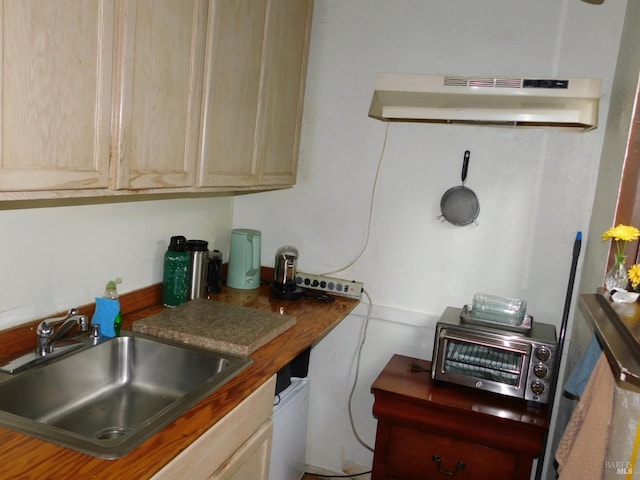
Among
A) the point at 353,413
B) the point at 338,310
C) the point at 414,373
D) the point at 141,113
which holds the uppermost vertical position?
the point at 141,113

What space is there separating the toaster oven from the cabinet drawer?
229mm

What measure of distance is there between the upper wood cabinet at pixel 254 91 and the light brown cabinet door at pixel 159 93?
0.22ft

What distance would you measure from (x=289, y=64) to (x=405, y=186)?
2.43 ft

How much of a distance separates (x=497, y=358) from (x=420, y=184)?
2.68ft

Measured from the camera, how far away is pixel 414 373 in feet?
7.36

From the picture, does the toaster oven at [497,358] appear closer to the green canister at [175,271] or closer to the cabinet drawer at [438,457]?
the cabinet drawer at [438,457]

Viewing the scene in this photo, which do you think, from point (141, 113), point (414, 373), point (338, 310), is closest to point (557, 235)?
point (414, 373)

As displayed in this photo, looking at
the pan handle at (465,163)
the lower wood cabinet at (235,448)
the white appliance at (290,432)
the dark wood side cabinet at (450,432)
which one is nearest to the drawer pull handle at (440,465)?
the dark wood side cabinet at (450,432)

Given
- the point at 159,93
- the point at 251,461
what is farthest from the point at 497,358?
the point at 159,93

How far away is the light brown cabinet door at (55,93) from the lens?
3.45 ft

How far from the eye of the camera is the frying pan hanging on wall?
2.30 metres

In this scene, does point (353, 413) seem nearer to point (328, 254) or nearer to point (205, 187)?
point (328, 254)

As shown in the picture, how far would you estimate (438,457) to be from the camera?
2062mm

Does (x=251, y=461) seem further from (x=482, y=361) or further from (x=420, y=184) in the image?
(x=420, y=184)
